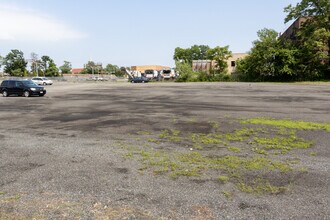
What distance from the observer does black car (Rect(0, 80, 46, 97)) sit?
2423 centimetres

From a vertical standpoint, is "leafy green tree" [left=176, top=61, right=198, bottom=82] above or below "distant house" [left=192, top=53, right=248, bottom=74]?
below

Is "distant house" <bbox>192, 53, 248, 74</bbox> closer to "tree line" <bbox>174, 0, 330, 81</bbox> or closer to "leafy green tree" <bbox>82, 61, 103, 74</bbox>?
"tree line" <bbox>174, 0, 330, 81</bbox>

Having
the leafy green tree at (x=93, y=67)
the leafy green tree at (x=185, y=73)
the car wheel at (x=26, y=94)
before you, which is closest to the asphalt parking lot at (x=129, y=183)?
the car wheel at (x=26, y=94)

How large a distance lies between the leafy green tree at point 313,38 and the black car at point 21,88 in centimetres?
4499

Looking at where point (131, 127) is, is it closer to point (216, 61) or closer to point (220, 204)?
point (220, 204)

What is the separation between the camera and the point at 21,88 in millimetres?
24453

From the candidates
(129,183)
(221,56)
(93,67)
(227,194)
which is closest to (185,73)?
(221,56)

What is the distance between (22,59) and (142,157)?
11000 cm

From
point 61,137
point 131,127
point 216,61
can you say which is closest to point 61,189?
point 61,137

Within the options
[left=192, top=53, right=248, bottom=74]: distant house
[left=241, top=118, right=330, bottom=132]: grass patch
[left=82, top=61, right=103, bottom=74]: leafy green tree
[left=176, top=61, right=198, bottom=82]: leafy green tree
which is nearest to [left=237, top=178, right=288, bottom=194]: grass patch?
[left=241, top=118, right=330, bottom=132]: grass patch

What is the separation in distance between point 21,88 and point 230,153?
2366 cm

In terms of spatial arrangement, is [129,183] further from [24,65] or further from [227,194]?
[24,65]

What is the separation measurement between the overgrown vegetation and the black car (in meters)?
19.2

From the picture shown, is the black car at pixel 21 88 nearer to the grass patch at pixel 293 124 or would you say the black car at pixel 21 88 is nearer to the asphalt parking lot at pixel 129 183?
the asphalt parking lot at pixel 129 183
